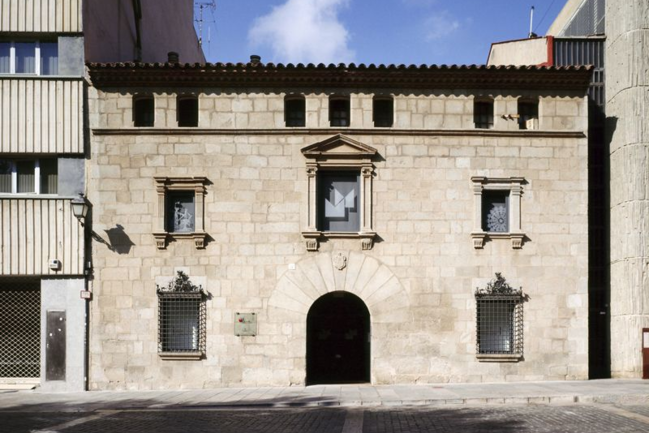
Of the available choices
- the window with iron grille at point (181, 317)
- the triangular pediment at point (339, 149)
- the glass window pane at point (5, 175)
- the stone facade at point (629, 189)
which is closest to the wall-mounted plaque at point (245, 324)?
the window with iron grille at point (181, 317)

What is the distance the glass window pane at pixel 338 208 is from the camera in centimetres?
1600

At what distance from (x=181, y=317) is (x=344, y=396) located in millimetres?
4927

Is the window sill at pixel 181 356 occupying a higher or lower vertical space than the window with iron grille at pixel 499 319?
lower

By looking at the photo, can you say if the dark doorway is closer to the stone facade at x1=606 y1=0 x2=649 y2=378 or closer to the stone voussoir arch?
the stone voussoir arch

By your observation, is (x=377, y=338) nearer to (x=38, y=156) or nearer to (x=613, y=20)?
(x=38, y=156)

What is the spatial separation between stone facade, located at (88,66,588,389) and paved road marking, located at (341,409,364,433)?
3.35 meters

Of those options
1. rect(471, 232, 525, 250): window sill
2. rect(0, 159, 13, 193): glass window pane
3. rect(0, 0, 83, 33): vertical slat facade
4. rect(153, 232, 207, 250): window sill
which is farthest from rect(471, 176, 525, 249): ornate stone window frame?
rect(0, 159, 13, 193): glass window pane

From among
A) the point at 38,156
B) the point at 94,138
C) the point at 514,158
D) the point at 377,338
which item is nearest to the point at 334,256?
the point at 377,338

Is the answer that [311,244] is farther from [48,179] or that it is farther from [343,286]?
[48,179]

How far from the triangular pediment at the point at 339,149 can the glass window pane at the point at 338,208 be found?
23.5 inches

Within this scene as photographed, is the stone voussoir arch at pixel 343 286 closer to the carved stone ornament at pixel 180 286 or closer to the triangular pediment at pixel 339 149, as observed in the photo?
the carved stone ornament at pixel 180 286

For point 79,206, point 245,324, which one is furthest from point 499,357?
point 79,206

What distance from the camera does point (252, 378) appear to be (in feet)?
50.8

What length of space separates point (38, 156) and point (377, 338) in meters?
10.2
